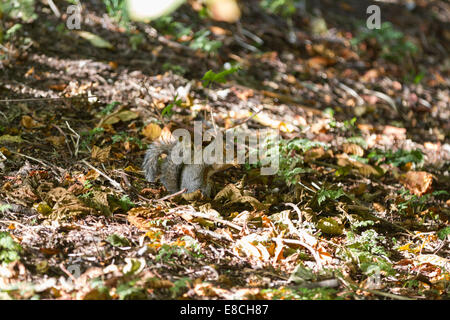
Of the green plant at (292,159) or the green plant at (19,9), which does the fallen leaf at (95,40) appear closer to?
the green plant at (19,9)

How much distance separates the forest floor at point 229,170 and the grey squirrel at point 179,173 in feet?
0.32

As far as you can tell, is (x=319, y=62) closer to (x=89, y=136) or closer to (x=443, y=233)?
(x=443, y=233)

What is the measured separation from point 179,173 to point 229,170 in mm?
424

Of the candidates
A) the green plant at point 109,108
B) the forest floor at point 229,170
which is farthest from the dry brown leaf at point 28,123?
the green plant at point 109,108

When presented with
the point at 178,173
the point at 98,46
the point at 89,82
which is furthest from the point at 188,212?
the point at 98,46

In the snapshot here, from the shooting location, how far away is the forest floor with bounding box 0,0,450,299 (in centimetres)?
202

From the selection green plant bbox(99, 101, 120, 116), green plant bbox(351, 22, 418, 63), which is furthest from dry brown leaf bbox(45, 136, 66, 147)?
green plant bbox(351, 22, 418, 63)

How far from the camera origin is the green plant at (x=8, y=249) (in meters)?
1.85

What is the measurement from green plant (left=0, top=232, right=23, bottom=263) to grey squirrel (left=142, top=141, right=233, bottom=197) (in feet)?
3.28

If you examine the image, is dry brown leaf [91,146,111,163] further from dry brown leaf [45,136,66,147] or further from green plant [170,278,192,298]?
green plant [170,278,192,298]

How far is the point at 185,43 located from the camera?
4582mm

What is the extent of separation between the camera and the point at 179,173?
9.00ft

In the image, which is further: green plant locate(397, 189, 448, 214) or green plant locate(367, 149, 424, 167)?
green plant locate(367, 149, 424, 167)
